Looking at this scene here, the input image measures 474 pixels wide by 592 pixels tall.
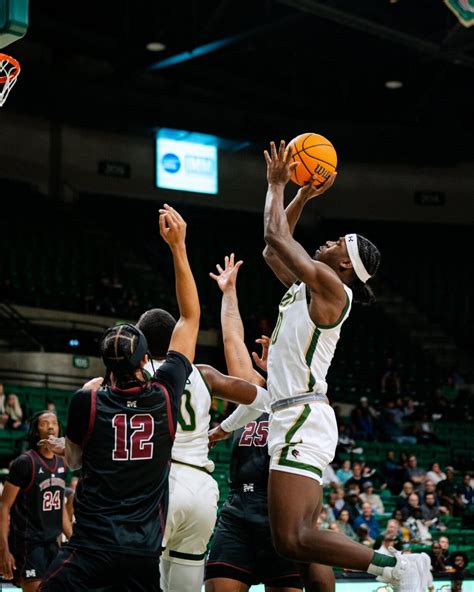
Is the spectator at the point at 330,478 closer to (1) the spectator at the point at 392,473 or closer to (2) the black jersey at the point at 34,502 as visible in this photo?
(1) the spectator at the point at 392,473

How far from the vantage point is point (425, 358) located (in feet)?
90.1

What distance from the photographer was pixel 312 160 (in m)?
6.62

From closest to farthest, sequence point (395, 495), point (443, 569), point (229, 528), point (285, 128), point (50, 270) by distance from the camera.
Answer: point (229, 528) → point (443, 569) → point (395, 495) → point (50, 270) → point (285, 128)

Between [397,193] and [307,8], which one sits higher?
[307,8]

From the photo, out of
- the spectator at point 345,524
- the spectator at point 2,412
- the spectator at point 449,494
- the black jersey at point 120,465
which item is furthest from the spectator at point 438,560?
the black jersey at point 120,465

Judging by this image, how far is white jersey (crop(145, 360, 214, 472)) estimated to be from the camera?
577cm

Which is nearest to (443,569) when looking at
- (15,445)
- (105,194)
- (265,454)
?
(15,445)

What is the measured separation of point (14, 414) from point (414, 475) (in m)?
7.58

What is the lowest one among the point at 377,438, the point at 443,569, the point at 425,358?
the point at 443,569

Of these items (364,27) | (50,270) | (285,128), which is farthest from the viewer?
(285,128)

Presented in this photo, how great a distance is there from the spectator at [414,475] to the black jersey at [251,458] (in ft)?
41.0

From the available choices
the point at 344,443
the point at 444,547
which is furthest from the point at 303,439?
the point at 344,443

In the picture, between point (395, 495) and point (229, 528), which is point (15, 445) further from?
point (229, 528)

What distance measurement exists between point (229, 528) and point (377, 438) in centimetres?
1592
